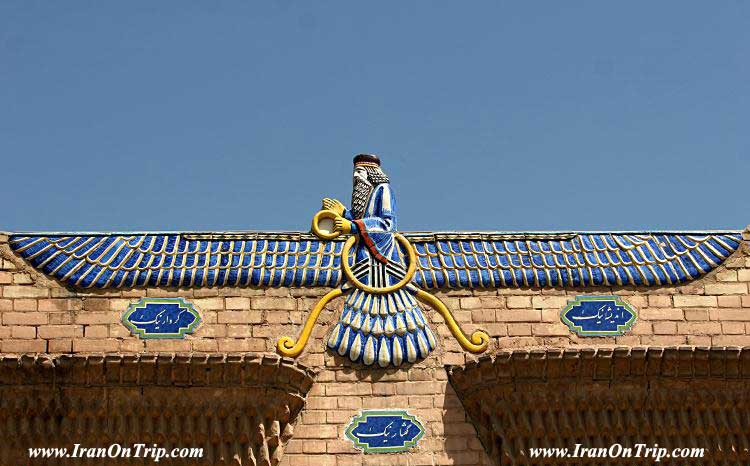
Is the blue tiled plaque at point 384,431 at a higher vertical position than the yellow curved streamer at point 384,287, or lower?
lower

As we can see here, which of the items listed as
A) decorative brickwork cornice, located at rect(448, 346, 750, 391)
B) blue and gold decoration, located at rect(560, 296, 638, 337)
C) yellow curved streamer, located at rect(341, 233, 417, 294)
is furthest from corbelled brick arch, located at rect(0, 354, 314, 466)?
blue and gold decoration, located at rect(560, 296, 638, 337)

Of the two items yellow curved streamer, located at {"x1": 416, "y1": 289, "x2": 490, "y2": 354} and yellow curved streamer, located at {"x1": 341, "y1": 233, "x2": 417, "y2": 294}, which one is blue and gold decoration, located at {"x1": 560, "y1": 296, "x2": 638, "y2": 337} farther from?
yellow curved streamer, located at {"x1": 341, "y1": 233, "x2": 417, "y2": 294}

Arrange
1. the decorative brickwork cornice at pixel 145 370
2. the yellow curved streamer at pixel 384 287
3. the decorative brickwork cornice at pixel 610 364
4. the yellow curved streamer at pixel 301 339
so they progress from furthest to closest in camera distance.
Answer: the yellow curved streamer at pixel 384 287, the yellow curved streamer at pixel 301 339, the decorative brickwork cornice at pixel 610 364, the decorative brickwork cornice at pixel 145 370

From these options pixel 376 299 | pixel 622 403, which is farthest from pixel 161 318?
pixel 622 403

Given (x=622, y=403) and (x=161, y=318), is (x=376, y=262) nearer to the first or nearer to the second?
(x=161, y=318)

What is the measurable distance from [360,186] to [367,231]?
568mm

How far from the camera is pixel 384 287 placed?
1598 centimetres

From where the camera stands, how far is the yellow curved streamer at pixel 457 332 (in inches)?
620

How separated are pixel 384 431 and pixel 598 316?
2.37 m

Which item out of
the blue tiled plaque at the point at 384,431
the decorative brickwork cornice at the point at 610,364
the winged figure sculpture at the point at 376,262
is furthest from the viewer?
the winged figure sculpture at the point at 376,262

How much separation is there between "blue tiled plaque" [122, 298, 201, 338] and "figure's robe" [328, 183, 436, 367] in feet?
4.41

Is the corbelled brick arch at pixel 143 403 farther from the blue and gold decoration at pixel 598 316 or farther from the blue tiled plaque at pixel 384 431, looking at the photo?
the blue and gold decoration at pixel 598 316

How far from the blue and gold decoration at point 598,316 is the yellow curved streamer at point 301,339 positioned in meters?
2.28

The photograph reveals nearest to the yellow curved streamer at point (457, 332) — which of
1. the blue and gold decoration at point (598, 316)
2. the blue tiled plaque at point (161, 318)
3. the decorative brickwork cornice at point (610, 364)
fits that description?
the decorative brickwork cornice at point (610, 364)
